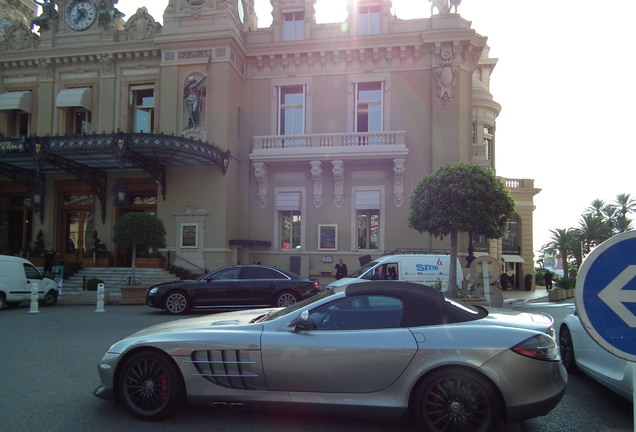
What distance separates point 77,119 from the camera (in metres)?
23.0

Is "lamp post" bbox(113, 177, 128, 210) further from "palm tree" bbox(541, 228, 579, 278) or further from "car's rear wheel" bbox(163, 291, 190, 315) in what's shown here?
"palm tree" bbox(541, 228, 579, 278)

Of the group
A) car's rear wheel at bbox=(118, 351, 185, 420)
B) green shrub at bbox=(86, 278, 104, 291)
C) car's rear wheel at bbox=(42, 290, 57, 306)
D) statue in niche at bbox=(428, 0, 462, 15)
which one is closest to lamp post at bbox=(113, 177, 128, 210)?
green shrub at bbox=(86, 278, 104, 291)

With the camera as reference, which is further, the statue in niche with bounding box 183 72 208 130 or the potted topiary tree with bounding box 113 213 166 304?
the statue in niche with bounding box 183 72 208 130

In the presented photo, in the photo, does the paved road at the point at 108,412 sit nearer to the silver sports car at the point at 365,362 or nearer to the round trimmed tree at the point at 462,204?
the silver sports car at the point at 365,362

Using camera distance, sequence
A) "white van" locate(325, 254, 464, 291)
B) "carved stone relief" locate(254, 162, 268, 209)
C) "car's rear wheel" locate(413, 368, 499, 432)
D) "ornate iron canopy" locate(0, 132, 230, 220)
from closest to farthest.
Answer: "car's rear wheel" locate(413, 368, 499, 432) → "white van" locate(325, 254, 464, 291) → "ornate iron canopy" locate(0, 132, 230, 220) → "carved stone relief" locate(254, 162, 268, 209)

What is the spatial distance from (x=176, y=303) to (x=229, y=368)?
8.65 m

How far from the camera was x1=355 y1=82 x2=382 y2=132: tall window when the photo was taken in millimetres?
21438

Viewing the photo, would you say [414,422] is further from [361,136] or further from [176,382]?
[361,136]

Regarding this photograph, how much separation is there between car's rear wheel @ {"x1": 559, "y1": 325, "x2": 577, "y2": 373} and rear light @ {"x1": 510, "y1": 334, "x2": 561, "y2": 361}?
2.40 m

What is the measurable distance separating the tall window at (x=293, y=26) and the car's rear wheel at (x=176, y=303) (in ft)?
48.4

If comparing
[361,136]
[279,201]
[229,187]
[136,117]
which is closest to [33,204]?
[136,117]

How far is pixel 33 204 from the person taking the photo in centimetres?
2073

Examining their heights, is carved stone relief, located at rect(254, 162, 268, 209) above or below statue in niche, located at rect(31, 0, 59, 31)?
below

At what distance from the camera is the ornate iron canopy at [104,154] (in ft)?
59.0
